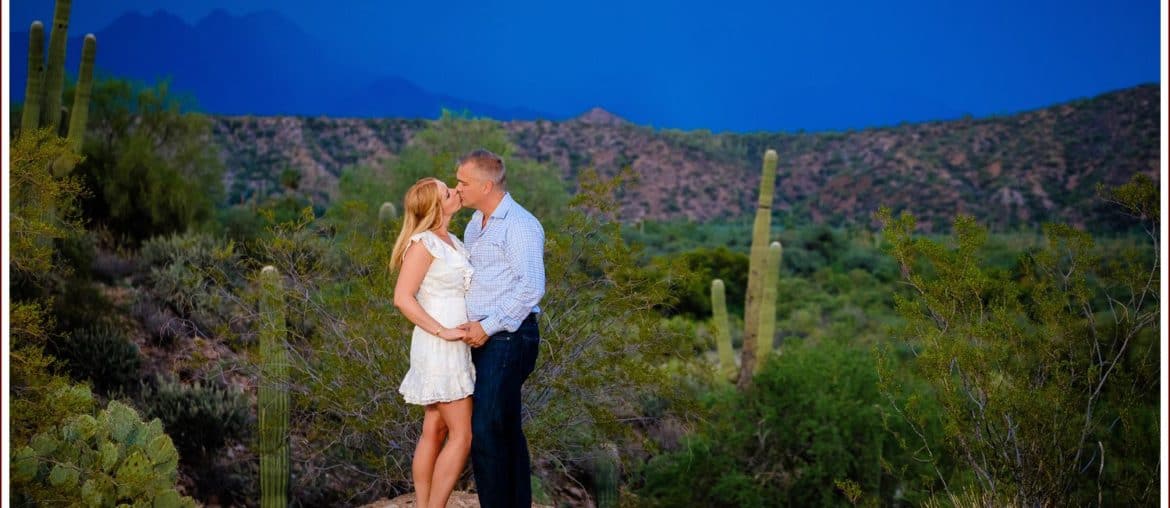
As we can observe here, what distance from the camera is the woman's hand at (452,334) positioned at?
3.98m

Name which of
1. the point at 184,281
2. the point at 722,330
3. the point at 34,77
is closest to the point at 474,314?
the point at 184,281

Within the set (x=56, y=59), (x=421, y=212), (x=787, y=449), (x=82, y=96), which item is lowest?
(x=787, y=449)

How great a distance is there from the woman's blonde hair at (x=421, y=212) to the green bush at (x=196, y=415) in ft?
14.6

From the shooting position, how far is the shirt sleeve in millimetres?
3969

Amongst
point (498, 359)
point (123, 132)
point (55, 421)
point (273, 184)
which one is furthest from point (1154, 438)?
point (273, 184)

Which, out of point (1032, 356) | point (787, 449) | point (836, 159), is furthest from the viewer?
point (836, 159)

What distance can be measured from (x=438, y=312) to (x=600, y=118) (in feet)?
143

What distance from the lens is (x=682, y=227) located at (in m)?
31.6

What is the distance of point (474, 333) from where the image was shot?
3.97 metres

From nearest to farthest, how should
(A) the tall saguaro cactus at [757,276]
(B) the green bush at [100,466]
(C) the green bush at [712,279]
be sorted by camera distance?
(B) the green bush at [100,466], (A) the tall saguaro cactus at [757,276], (C) the green bush at [712,279]

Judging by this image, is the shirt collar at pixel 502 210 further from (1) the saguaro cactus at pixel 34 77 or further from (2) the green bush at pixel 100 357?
(1) the saguaro cactus at pixel 34 77

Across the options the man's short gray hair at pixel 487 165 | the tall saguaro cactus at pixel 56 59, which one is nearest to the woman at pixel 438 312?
the man's short gray hair at pixel 487 165

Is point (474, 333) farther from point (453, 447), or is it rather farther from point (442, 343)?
point (453, 447)

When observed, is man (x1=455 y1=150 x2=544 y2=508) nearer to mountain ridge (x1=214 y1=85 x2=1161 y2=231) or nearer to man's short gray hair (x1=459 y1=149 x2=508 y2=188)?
man's short gray hair (x1=459 y1=149 x2=508 y2=188)
